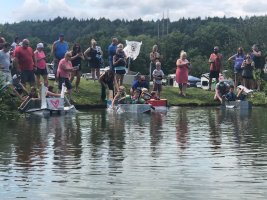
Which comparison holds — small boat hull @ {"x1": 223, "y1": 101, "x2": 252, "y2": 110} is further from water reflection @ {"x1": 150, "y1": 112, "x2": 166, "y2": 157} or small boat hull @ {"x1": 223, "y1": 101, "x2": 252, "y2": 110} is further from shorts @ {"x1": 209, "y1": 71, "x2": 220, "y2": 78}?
shorts @ {"x1": 209, "y1": 71, "x2": 220, "y2": 78}

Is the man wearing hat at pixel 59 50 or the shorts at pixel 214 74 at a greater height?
the man wearing hat at pixel 59 50

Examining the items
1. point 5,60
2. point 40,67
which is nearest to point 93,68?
point 40,67

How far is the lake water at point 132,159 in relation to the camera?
974 cm

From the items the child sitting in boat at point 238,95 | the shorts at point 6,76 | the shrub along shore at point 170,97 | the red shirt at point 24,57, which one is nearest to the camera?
the shorts at point 6,76

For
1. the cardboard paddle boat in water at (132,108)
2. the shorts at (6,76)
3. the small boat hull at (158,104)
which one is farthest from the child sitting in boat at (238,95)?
the shorts at (6,76)

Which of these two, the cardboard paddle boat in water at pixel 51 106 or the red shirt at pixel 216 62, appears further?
the red shirt at pixel 216 62

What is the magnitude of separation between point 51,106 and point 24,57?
124 inches

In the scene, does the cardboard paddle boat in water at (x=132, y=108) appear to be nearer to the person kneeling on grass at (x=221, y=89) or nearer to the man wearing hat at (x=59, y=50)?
the man wearing hat at (x=59, y=50)

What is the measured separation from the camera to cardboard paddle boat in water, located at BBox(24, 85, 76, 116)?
75.6 feet

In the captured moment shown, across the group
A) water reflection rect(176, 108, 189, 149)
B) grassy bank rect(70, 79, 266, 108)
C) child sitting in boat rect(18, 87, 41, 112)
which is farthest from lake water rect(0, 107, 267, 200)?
grassy bank rect(70, 79, 266, 108)

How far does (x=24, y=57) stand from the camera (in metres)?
26.0

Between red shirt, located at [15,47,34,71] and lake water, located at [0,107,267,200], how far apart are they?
5072mm

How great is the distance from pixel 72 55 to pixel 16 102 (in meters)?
7.12

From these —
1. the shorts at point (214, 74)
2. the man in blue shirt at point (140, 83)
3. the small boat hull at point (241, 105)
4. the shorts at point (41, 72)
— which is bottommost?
the small boat hull at point (241, 105)
